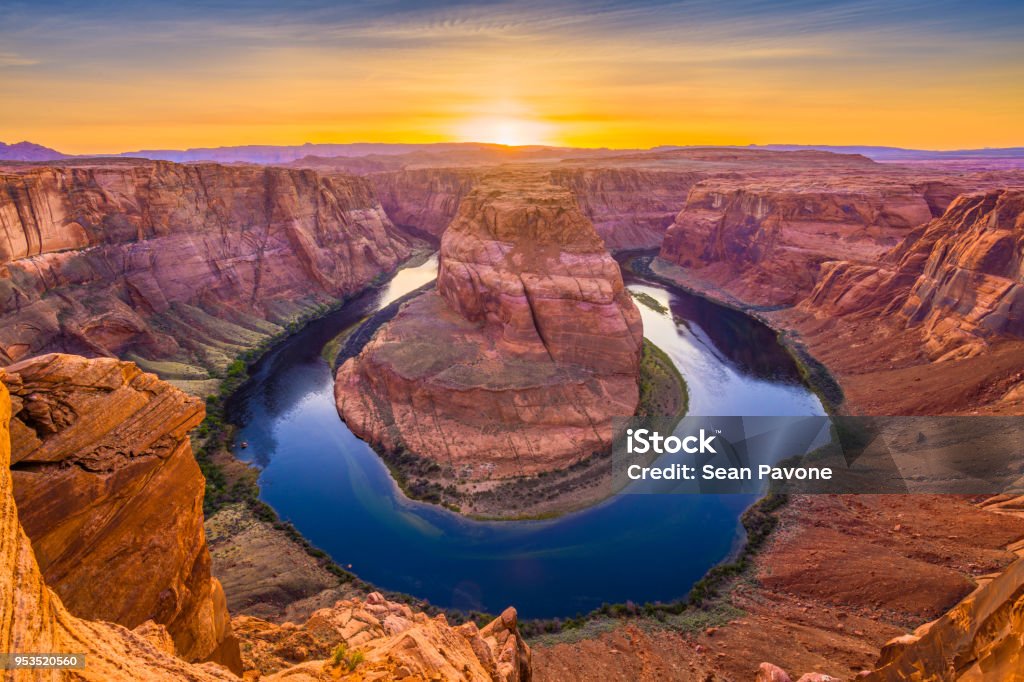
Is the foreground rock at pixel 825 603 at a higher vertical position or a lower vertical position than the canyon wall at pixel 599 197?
lower

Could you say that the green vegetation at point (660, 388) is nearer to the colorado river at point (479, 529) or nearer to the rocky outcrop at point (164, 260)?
the colorado river at point (479, 529)

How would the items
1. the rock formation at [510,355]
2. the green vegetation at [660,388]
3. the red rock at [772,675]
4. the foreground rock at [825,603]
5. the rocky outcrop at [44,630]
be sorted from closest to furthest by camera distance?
the rocky outcrop at [44,630], the red rock at [772,675], the foreground rock at [825,603], the rock formation at [510,355], the green vegetation at [660,388]

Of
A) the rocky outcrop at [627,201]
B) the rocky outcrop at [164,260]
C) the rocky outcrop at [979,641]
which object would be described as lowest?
the rocky outcrop at [979,641]

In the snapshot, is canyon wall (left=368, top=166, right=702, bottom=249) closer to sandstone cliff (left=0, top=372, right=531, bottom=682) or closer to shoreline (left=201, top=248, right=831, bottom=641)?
shoreline (left=201, top=248, right=831, bottom=641)

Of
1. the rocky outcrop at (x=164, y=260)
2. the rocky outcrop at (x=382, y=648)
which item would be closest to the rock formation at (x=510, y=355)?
the rocky outcrop at (x=382, y=648)

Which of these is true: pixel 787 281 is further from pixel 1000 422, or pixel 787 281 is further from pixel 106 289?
pixel 106 289

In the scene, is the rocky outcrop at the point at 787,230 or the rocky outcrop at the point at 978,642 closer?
the rocky outcrop at the point at 978,642

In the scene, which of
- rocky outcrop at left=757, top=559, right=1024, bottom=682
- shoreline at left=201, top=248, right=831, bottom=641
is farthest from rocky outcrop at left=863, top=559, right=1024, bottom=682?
shoreline at left=201, top=248, right=831, bottom=641
